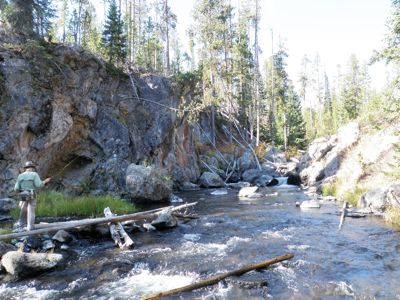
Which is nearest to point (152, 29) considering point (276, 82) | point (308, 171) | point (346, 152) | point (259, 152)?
point (276, 82)

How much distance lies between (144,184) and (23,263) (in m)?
11.4

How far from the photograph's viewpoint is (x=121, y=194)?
1967 centimetres

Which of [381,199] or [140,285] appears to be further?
[381,199]

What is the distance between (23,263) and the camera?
7.47 meters

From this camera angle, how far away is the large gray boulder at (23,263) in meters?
7.43

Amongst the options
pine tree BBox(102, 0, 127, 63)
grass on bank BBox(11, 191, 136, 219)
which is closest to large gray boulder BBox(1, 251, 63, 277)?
grass on bank BBox(11, 191, 136, 219)

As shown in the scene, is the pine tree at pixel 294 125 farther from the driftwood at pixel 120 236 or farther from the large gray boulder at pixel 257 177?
the driftwood at pixel 120 236

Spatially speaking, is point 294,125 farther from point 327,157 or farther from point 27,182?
point 27,182

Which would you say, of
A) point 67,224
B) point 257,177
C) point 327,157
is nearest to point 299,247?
point 67,224

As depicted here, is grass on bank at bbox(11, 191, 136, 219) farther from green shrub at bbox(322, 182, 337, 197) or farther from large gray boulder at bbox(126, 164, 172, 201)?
green shrub at bbox(322, 182, 337, 197)

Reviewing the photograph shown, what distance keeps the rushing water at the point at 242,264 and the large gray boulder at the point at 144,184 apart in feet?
19.9

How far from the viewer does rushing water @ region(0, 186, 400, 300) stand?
6.60m

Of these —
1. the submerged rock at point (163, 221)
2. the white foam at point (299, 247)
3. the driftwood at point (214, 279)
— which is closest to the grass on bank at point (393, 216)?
the white foam at point (299, 247)

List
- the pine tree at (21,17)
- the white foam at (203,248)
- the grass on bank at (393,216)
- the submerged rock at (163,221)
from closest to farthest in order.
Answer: the white foam at (203,248)
the grass on bank at (393,216)
the submerged rock at (163,221)
the pine tree at (21,17)
